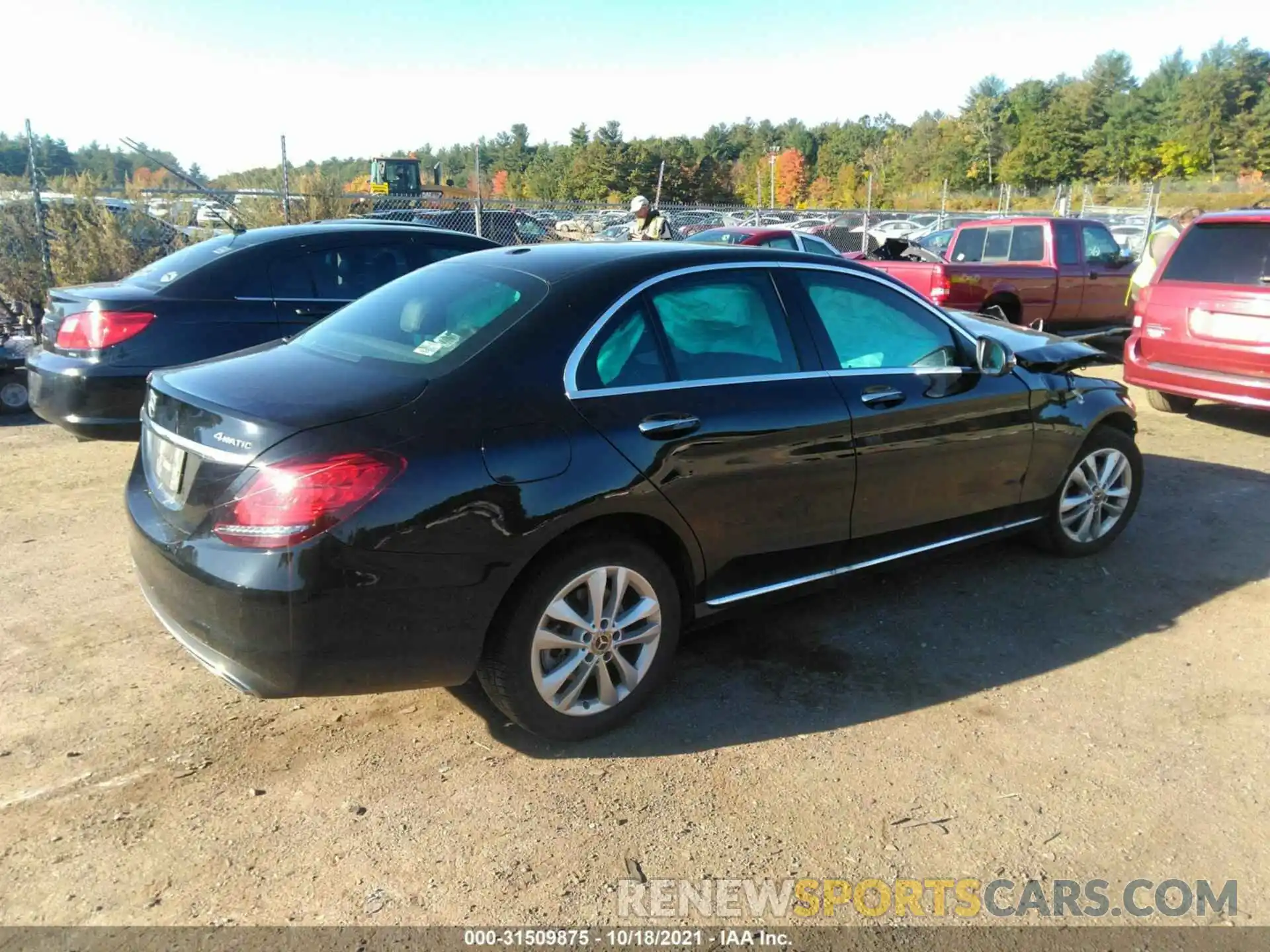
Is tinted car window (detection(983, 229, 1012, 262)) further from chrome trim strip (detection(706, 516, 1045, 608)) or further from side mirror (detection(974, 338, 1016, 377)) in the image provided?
side mirror (detection(974, 338, 1016, 377))

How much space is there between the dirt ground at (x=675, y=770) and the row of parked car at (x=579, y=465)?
343 mm

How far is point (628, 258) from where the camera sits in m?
3.60

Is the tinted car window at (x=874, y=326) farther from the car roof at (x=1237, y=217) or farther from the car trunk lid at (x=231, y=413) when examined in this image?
the car roof at (x=1237, y=217)

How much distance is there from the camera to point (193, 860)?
2.64 m

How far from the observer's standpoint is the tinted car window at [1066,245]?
1177 centimetres

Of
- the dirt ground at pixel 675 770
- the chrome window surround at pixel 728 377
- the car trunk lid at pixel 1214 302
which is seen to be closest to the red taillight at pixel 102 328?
the dirt ground at pixel 675 770

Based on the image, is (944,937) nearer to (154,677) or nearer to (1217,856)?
(1217,856)

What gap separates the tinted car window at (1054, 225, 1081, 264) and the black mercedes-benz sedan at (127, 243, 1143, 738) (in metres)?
8.49

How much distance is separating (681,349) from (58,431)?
6.33 meters

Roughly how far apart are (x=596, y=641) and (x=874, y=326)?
6.35ft

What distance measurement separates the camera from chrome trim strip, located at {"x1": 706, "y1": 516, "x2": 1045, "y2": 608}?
3.60m

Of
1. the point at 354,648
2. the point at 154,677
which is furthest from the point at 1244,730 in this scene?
the point at 154,677

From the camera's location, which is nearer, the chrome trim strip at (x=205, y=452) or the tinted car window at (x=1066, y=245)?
the chrome trim strip at (x=205, y=452)

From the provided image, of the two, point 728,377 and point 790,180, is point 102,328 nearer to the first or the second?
point 728,377
